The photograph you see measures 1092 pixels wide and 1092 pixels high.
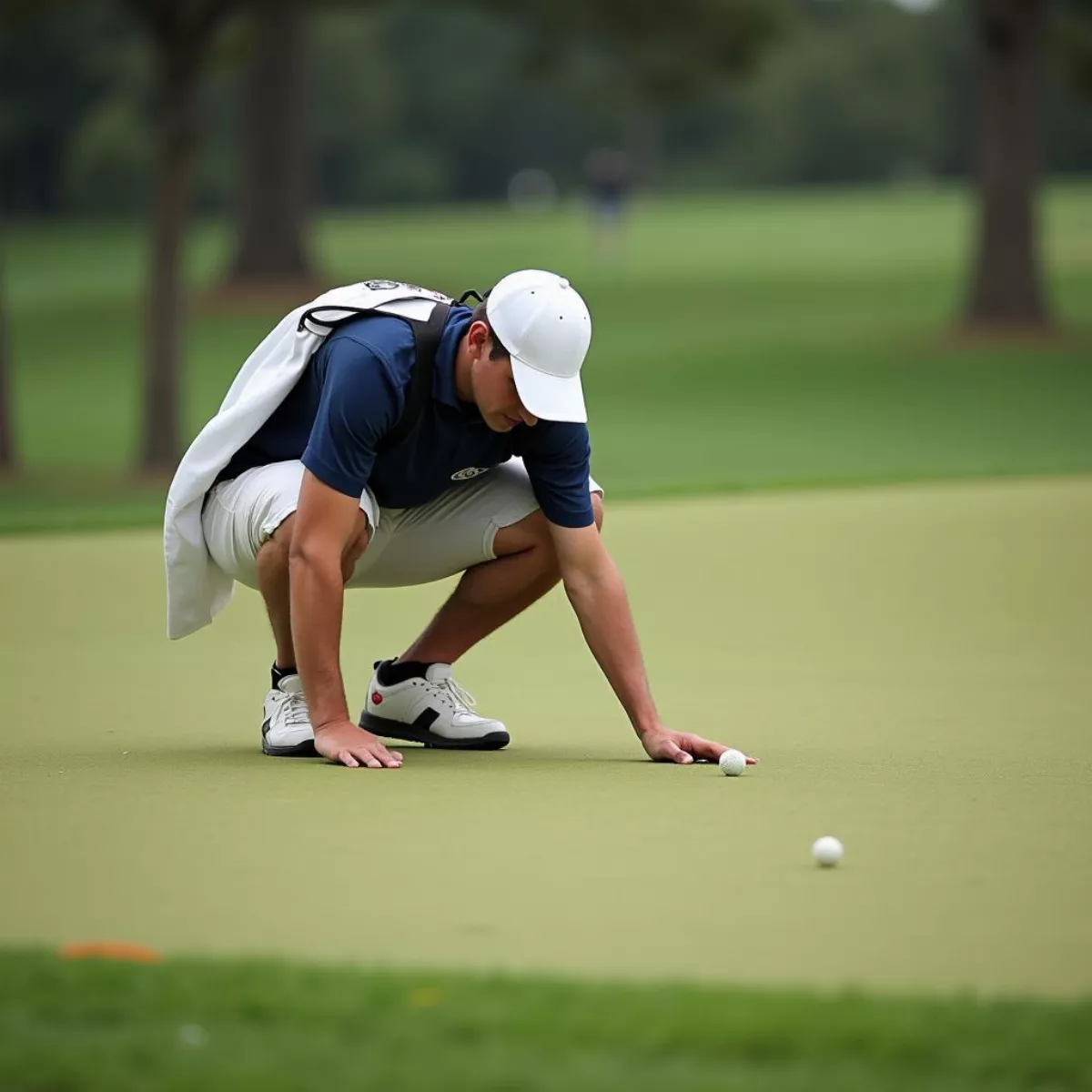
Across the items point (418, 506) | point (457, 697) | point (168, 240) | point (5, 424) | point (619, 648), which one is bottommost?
point (5, 424)

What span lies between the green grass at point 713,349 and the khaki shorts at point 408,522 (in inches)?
226

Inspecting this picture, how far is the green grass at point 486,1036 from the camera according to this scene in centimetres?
309

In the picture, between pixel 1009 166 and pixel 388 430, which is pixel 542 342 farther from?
pixel 1009 166

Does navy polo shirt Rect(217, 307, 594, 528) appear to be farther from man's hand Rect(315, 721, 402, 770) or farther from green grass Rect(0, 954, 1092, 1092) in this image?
green grass Rect(0, 954, 1092, 1092)

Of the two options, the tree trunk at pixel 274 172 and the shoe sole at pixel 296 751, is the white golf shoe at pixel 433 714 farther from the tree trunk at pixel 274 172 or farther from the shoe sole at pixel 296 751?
the tree trunk at pixel 274 172

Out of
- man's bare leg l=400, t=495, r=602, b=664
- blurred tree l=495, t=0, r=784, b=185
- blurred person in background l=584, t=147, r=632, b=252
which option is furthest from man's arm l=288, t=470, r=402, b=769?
blurred person in background l=584, t=147, r=632, b=252

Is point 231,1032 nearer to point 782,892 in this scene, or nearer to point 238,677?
point 782,892

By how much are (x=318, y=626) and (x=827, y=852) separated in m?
1.58

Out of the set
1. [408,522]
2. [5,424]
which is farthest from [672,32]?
[408,522]

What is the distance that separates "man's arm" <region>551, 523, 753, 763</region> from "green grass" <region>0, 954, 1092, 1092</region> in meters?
2.04

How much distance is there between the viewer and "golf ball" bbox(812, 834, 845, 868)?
4.23m

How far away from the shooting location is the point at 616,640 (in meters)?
5.54

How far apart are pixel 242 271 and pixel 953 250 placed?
12.5 meters

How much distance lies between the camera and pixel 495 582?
5.99 meters
